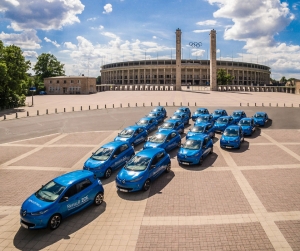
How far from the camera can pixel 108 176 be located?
515 inches

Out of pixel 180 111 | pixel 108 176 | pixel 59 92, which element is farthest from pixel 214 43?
pixel 108 176

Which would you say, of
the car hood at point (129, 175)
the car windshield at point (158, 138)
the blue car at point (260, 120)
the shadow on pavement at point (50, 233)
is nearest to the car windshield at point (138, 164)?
the car hood at point (129, 175)

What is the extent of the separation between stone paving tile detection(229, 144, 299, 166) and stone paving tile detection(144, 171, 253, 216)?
2.56m

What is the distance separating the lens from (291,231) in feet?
27.1

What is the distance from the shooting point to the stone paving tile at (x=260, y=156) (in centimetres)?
1509

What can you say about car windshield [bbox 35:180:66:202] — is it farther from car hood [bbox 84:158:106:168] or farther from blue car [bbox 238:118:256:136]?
blue car [bbox 238:118:256:136]

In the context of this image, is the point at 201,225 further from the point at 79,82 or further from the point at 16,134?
the point at 79,82

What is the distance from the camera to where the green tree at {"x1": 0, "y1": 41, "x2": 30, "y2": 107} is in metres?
43.1

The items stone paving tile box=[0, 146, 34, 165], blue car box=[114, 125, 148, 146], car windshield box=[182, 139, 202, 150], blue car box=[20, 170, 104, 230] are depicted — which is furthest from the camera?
blue car box=[114, 125, 148, 146]

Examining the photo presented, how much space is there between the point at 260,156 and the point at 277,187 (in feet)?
16.2

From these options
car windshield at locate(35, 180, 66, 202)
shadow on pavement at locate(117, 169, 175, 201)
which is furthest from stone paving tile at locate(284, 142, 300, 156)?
car windshield at locate(35, 180, 66, 202)

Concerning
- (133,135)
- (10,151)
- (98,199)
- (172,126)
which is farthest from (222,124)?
(10,151)

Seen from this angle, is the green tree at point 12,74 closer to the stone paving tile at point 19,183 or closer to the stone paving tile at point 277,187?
the stone paving tile at point 19,183

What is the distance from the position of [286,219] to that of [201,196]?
327cm
